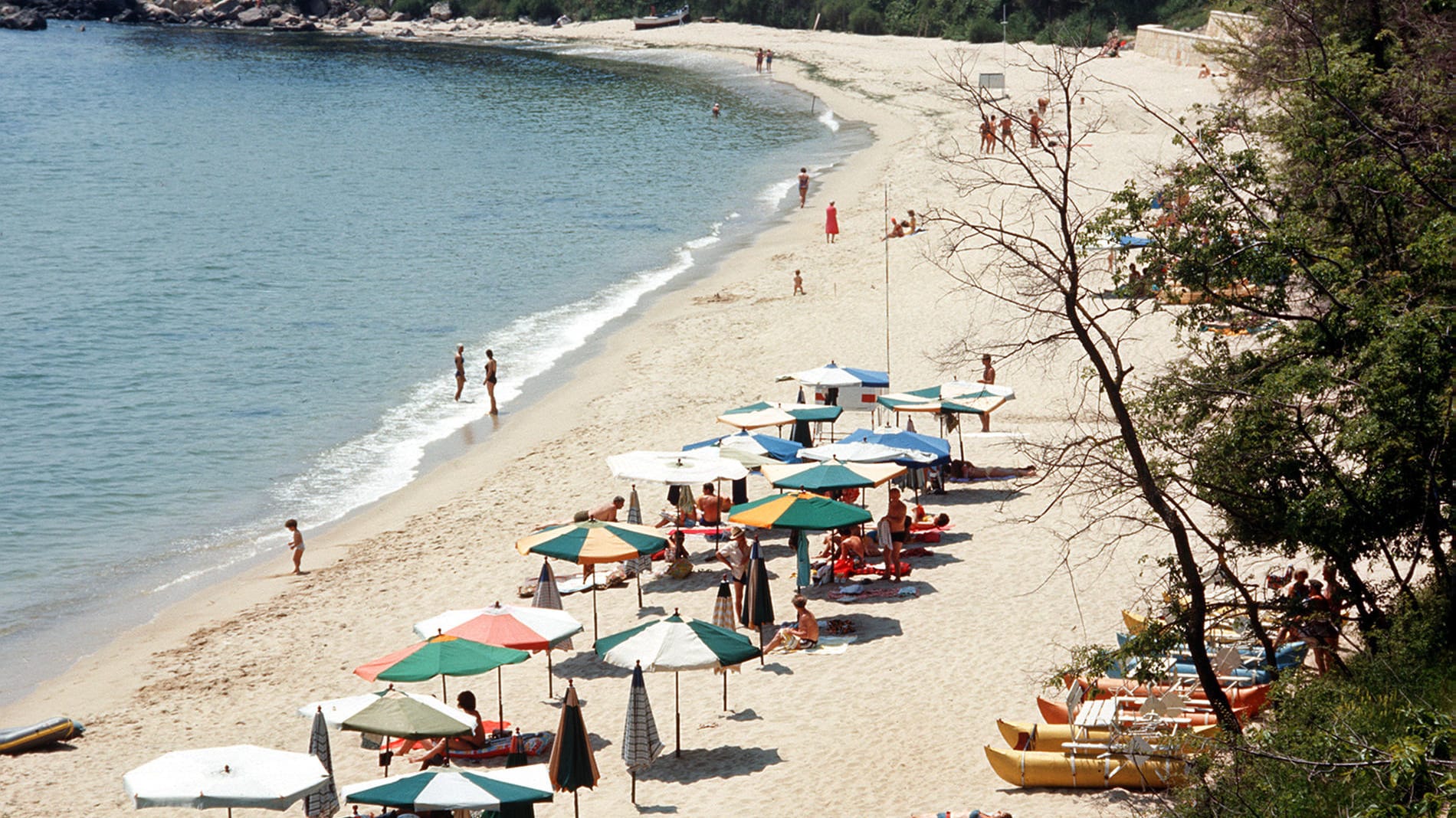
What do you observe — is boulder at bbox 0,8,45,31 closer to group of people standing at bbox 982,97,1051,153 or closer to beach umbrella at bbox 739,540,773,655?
group of people standing at bbox 982,97,1051,153

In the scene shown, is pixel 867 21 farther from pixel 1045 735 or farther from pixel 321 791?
pixel 321 791

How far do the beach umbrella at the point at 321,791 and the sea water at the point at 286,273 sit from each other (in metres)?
7.24

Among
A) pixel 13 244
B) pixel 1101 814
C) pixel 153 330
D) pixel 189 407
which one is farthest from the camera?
pixel 13 244

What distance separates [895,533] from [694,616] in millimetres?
2817

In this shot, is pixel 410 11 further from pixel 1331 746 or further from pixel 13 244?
pixel 1331 746

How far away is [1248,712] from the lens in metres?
12.2

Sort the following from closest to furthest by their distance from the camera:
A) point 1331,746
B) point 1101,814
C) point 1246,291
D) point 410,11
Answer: point 1331,746
point 1101,814
point 1246,291
point 410,11

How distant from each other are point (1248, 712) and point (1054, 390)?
13.1 m

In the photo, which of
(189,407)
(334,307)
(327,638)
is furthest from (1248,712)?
(334,307)

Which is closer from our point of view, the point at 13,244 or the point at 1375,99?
the point at 1375,99

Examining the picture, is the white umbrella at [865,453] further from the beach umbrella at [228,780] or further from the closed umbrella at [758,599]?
the beach umbrella at [228,780]

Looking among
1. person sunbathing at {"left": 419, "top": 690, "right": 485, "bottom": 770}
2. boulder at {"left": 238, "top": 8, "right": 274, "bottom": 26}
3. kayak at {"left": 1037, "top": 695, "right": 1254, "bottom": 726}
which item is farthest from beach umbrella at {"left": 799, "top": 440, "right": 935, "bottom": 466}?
boulder at {"left": 238, "top": 8, "right": 274, "bottom": 26}

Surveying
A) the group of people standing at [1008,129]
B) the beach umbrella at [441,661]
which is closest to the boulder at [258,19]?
the group of people standing at [1008,129]

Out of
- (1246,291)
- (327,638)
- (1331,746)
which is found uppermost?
(1246,291)
